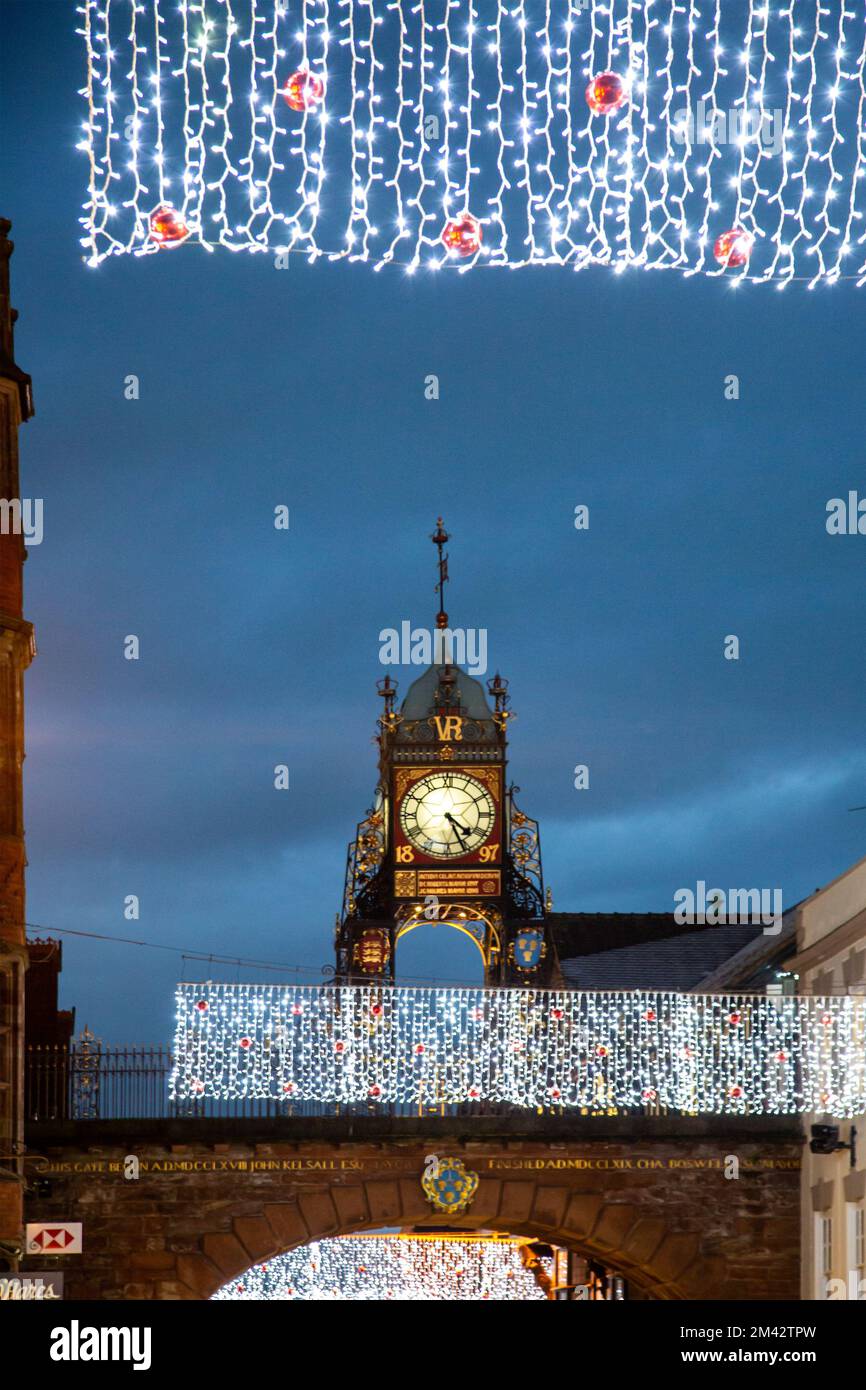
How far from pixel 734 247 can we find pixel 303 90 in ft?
12.3

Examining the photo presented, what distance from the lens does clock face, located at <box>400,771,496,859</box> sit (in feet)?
184

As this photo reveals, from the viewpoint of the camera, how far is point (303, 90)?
65.7 ft

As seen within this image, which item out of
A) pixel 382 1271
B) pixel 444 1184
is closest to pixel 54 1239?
pixel 444 1184

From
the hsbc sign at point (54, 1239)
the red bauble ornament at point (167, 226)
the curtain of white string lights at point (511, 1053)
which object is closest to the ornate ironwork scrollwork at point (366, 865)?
the curtain of white string lights at point (511, 1053)

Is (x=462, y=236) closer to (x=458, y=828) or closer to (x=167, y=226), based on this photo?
(x=167, y=226)

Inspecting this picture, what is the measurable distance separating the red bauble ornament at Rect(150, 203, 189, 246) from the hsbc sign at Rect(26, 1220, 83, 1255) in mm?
17966

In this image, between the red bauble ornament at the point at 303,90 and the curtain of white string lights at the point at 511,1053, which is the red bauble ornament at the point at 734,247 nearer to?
the red bauble ornament at the point at 303,90

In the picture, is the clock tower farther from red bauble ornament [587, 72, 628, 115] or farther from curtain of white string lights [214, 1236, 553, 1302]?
red bauble ornament [587, 72, 628, 115]

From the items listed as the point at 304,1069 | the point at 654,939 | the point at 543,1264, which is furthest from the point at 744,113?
the point at 654,939

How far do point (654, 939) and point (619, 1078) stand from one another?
25249 millimetres

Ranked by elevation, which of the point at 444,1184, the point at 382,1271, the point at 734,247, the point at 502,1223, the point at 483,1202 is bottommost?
the point at 382,1271

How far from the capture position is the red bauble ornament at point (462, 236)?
20.7 m

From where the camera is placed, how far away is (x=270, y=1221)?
40656 millimetres
